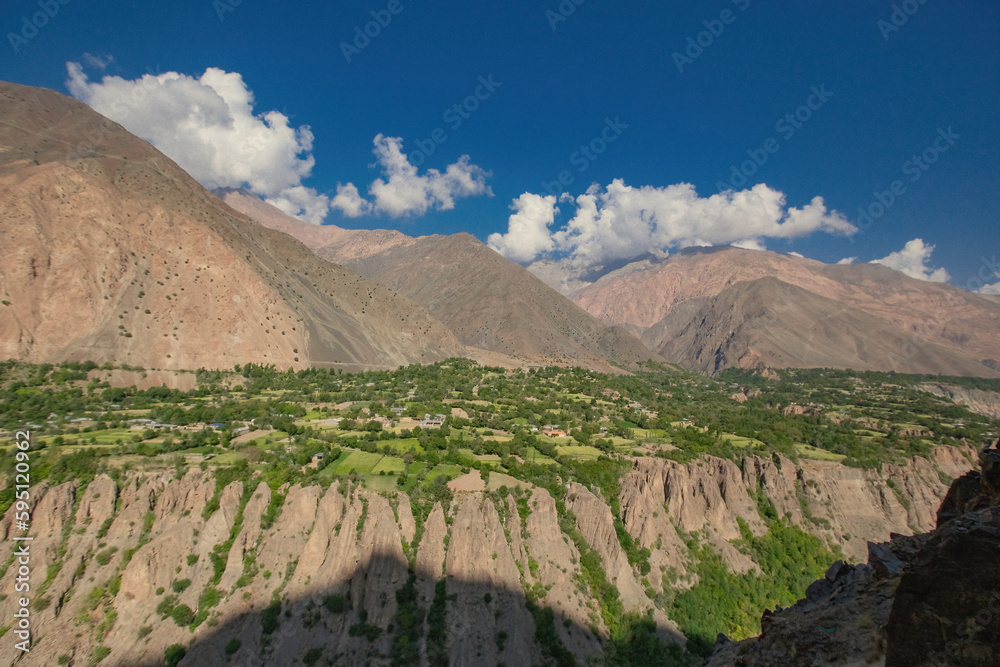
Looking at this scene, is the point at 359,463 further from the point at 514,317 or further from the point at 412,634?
the point at 514,317

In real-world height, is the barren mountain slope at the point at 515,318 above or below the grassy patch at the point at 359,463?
above

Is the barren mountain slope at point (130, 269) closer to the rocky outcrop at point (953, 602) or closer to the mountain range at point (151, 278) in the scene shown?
the mountain range at point (151, 278)

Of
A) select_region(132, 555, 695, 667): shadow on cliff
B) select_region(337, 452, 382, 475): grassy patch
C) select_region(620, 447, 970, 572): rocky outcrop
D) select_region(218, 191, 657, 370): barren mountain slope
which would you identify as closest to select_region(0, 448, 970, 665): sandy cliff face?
select_region(132, 555, 695, 667): shadow on cliff

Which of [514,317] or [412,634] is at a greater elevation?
[514,317]

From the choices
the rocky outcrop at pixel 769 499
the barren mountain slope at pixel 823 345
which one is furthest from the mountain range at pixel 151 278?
the barren mountain slope at pixel 823 345

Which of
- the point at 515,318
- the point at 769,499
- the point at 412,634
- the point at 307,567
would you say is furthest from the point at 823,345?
the point at 307,567

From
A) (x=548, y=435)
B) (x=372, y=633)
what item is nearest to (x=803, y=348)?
(x=548, y=435)
